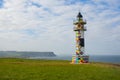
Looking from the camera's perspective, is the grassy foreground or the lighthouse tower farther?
the lighthouse tower

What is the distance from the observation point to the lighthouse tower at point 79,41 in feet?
188

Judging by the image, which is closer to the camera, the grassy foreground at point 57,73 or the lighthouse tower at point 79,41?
the grassy foreground at point 57,73

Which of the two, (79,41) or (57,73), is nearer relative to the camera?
(57,73)

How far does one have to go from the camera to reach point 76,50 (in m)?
58.5

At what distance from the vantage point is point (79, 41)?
58844 millimetres

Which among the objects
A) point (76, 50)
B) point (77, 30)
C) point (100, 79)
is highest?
point (77, 30)

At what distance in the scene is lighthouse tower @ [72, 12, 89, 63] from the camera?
57312mm

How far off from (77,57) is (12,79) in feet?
121

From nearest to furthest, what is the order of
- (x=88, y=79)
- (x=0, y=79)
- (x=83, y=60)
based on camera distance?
(x=0, y=79), (x=88, y=79), (x=83, y=60)

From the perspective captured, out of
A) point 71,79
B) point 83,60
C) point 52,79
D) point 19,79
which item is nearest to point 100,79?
point 71,79

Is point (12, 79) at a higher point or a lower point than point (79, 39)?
lower

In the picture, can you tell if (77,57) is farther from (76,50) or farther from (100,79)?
(100,79)

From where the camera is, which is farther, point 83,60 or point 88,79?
point 83,60

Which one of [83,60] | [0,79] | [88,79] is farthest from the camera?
[83,60]
